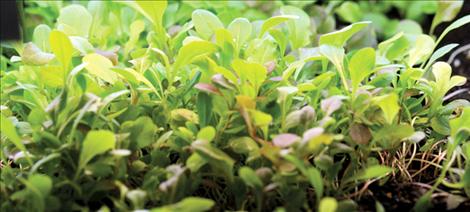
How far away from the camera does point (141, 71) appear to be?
0.96 meters

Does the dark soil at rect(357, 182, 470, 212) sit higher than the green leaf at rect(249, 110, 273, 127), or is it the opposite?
the green leaf at rect(249, 110, 273, 127)

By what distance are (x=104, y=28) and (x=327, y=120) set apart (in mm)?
803

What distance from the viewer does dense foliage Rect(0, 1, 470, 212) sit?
0.78 m

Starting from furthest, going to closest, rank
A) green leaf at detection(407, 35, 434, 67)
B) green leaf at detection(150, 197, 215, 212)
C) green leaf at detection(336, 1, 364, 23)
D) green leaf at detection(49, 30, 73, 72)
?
1. green leaf at detection(336, 1, 364, 23)
2. green leaf at detection(407, 35, 434, 67)
3. green leaf at detection(49, 30, 73, 72)
4. green leaf at detection(150, 197, 215, 212)

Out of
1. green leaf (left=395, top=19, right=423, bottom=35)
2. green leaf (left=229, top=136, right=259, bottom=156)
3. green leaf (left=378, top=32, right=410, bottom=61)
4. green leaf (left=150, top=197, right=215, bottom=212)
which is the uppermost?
green leaf (left=229, top=136, right=259, bottom=156)

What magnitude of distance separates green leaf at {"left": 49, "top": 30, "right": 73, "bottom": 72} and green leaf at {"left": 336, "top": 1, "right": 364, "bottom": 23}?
Answer: 122 centimetres

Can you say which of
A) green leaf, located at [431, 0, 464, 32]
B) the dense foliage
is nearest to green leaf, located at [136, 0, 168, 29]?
the dense foliage

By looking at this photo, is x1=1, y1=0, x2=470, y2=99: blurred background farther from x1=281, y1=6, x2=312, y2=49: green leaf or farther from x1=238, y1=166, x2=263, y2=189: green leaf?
x1=238, y1=166, x2=263, y2=189: green leaf

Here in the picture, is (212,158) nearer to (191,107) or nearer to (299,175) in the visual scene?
(299,175)

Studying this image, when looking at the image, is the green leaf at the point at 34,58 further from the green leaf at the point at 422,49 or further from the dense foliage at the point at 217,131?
the green leaf at the point at 422,49

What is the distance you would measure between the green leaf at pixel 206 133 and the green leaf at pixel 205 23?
0.87ft

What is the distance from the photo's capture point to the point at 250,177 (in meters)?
0.75

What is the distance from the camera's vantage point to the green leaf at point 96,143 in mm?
750

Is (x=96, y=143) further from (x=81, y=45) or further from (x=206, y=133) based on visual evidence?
(x=81, y=45)
